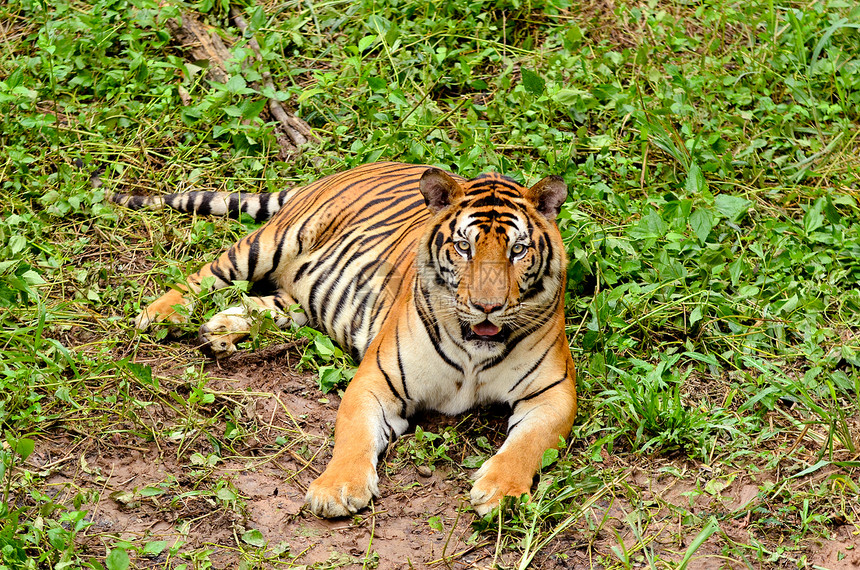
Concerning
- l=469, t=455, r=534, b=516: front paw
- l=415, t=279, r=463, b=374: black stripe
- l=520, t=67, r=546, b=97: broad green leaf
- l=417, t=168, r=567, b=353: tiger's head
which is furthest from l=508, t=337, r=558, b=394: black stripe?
l=520, t=67, r=546, b=97: broad green leaf

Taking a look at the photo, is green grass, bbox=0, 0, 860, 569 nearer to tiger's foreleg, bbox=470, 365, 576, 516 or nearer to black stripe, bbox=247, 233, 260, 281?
tiger's foreleg, bbox=470, 365, 576, 516

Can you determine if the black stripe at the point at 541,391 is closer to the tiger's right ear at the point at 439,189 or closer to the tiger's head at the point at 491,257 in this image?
the tiger's head at the point at 491,257

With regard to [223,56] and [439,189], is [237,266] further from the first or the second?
[223,56]

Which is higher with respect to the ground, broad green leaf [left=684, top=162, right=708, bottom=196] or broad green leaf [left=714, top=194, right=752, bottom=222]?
broad green leaf [left=684, top=162, right=708, bottom=196]

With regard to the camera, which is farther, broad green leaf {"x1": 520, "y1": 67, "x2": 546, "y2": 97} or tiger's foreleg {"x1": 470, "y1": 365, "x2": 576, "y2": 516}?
broad green leaf {"x1": 520, "y1": 67, "x2": 546, "y2": 97}

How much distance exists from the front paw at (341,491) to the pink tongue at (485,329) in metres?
0.67

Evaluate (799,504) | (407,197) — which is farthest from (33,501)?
(799,504)

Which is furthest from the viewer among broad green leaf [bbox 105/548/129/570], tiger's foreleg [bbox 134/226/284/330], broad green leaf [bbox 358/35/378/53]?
broad green leaf [bbox 358/35/378/53]

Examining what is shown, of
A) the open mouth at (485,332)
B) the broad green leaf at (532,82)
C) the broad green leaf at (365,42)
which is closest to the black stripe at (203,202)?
the broad green leaf at (365,42)

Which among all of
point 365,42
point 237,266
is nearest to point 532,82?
point 365,42

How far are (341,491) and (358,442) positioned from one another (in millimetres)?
242

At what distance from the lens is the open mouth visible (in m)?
3.44

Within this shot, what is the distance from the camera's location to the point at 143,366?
3725 millimetres

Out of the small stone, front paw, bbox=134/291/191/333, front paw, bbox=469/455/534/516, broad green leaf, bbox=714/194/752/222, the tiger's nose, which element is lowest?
the small stone
